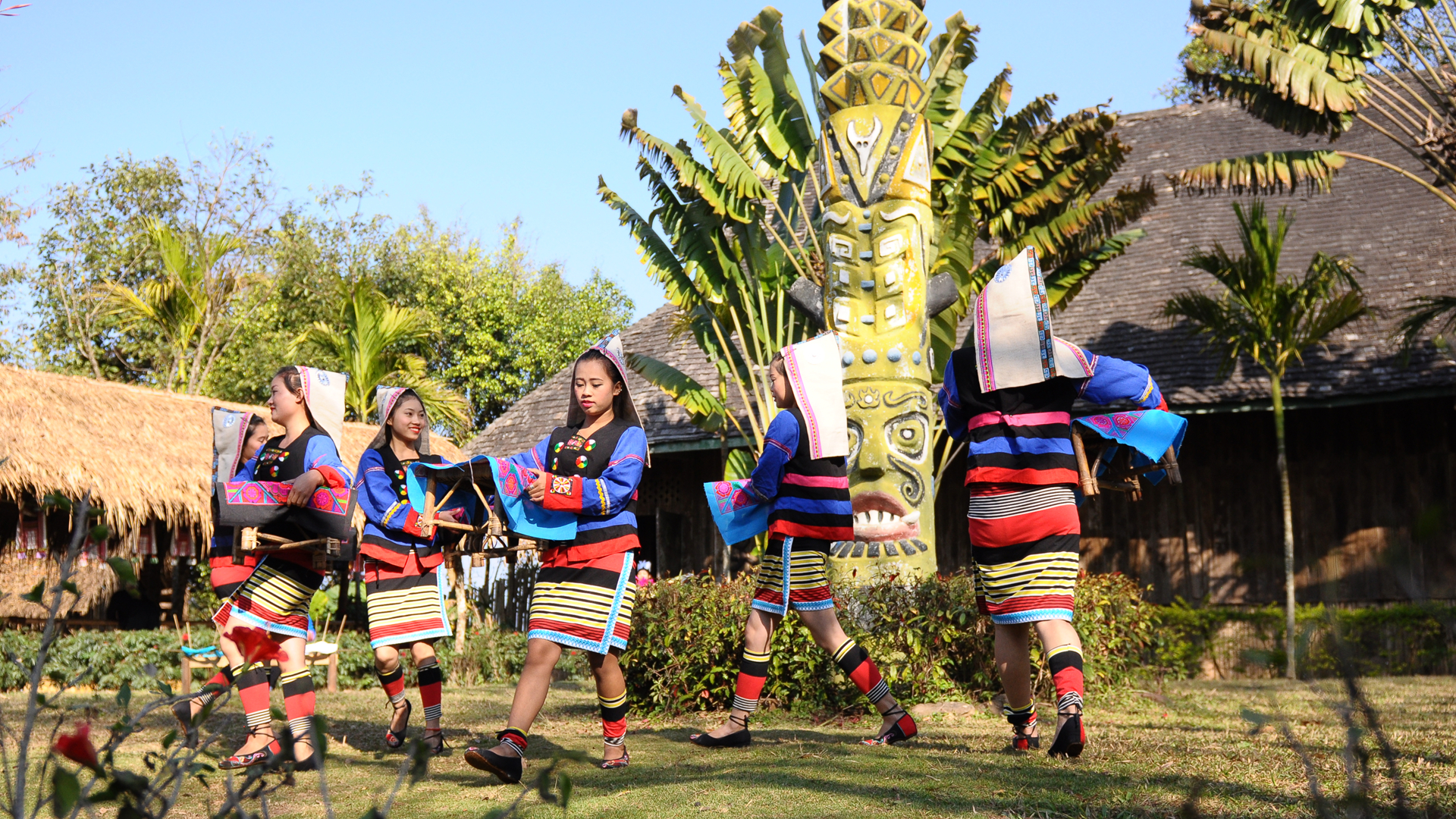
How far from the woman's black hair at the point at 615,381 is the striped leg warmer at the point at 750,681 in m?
1.36

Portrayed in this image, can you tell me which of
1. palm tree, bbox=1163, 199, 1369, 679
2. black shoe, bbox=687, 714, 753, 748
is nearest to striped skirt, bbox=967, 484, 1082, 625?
black shoe, bbox=687, 714, 753, 748

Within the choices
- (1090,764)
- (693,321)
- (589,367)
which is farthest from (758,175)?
(1090,764)

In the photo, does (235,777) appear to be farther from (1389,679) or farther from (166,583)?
(166,583)

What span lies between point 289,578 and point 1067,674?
352cm

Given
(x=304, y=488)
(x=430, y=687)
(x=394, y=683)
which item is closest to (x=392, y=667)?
(x=394, y=683)

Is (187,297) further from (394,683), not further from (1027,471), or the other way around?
(1027,471)

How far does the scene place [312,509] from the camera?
562 cm

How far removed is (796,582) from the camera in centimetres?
595

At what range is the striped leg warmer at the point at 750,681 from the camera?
595 cm

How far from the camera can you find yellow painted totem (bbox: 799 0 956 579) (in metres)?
8.68

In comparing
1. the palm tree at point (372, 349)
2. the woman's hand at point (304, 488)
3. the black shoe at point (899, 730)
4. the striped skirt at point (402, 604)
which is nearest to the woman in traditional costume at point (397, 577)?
the striped skirt at point (402, 604)

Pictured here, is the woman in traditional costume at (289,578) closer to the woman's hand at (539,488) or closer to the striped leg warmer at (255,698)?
the striped leg warmer at (255,698)

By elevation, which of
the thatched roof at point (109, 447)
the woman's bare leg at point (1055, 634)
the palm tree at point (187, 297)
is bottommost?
the woman's bare leg at point (1055, 634)

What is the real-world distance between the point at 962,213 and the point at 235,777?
7.64m
